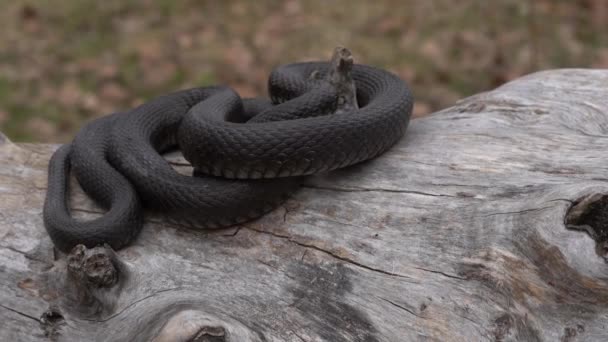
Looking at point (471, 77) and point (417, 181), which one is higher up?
point (417, 181)

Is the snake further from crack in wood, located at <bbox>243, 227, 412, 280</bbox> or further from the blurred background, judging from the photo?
the blurred background

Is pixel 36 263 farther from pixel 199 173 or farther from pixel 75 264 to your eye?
pixel 199 173

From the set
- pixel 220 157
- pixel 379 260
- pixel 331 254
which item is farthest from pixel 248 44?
pixel 379 260

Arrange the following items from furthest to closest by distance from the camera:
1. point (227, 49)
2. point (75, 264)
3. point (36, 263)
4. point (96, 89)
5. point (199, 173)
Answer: point (227, 49) → point (96, 89) → point (199, 173) → point (36, 263) → point (75, 264)

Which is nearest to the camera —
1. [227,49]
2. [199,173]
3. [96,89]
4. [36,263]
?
[36,263]

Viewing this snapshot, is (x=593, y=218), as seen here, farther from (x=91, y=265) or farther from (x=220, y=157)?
(x=91, y=265)

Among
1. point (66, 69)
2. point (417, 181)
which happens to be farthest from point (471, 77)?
point (66, 69)
